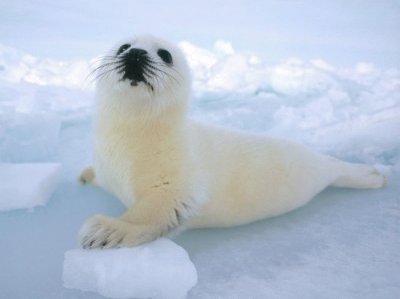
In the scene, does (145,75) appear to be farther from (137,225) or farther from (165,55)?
(137,225)

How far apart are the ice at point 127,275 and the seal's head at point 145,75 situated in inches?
34.8

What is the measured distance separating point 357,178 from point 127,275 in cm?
224

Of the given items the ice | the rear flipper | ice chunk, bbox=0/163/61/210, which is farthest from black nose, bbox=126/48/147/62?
the rear flipper

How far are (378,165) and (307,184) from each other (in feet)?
5.06

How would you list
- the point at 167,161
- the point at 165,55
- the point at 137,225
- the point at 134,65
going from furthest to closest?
the point at 165,55 < the point at 167,161 < the point at 134,65 < the point at 137,225

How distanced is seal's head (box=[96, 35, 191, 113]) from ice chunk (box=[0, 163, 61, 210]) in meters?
0.82

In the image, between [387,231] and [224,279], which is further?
[387,231]

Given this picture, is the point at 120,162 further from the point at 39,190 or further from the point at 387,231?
the point at 387,231

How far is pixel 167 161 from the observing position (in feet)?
7.63

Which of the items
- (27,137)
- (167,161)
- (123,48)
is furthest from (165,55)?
(27,137)

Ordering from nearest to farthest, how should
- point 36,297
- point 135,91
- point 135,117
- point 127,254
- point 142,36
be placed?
1. point 36,297
2. point 127,254
3. point 135,91
4. point 135,117
5. point 142,36

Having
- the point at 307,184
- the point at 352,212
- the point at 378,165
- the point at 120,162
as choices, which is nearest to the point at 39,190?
the point at 120,162

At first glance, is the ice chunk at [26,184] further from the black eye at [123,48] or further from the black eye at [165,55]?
the black eye at [165,55]

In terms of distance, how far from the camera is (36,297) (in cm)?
165
